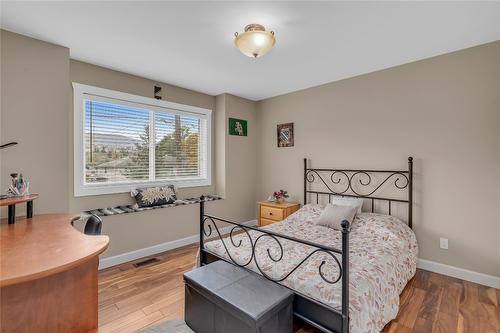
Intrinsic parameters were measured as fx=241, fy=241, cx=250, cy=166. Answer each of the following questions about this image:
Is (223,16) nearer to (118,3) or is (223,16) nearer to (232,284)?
(118,3)

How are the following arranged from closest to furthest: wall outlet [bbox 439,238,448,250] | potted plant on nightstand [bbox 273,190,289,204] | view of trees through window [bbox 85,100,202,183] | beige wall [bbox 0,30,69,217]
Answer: beige wall [bbox 0,30,69,217] < wall outlet [bbox 439,238,448,250] < view of trees through window [bbox 85,100,202,183] < potted plant on nightstand [bbox 273,190,289,204]

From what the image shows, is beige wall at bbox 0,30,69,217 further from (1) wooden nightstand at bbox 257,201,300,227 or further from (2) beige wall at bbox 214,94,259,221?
(1) wooden nightstand at bbox 257,201,300,227

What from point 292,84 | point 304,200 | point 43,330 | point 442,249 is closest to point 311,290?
point 43,330

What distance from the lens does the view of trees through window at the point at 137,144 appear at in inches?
122

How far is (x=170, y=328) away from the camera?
1.91 m

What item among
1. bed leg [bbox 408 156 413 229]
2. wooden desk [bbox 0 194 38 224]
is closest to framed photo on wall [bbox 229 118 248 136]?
bed leg [bbox 408 156 413 229]

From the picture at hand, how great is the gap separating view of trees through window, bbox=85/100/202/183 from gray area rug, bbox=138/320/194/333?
2.04m

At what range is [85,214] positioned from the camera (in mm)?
2842

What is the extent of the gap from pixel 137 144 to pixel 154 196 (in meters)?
0.79

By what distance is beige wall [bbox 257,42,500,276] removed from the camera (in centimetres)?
251

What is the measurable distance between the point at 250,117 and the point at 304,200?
1914 millimetres

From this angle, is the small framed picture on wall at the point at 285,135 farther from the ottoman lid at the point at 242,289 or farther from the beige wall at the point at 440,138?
the ottoman lid at the point at 242,289

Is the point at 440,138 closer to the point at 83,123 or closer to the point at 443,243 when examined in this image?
the point at 443,243

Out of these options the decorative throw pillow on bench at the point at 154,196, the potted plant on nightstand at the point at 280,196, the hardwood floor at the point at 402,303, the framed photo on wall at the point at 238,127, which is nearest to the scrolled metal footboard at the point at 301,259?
the hardwood floor at the point at 402,303
